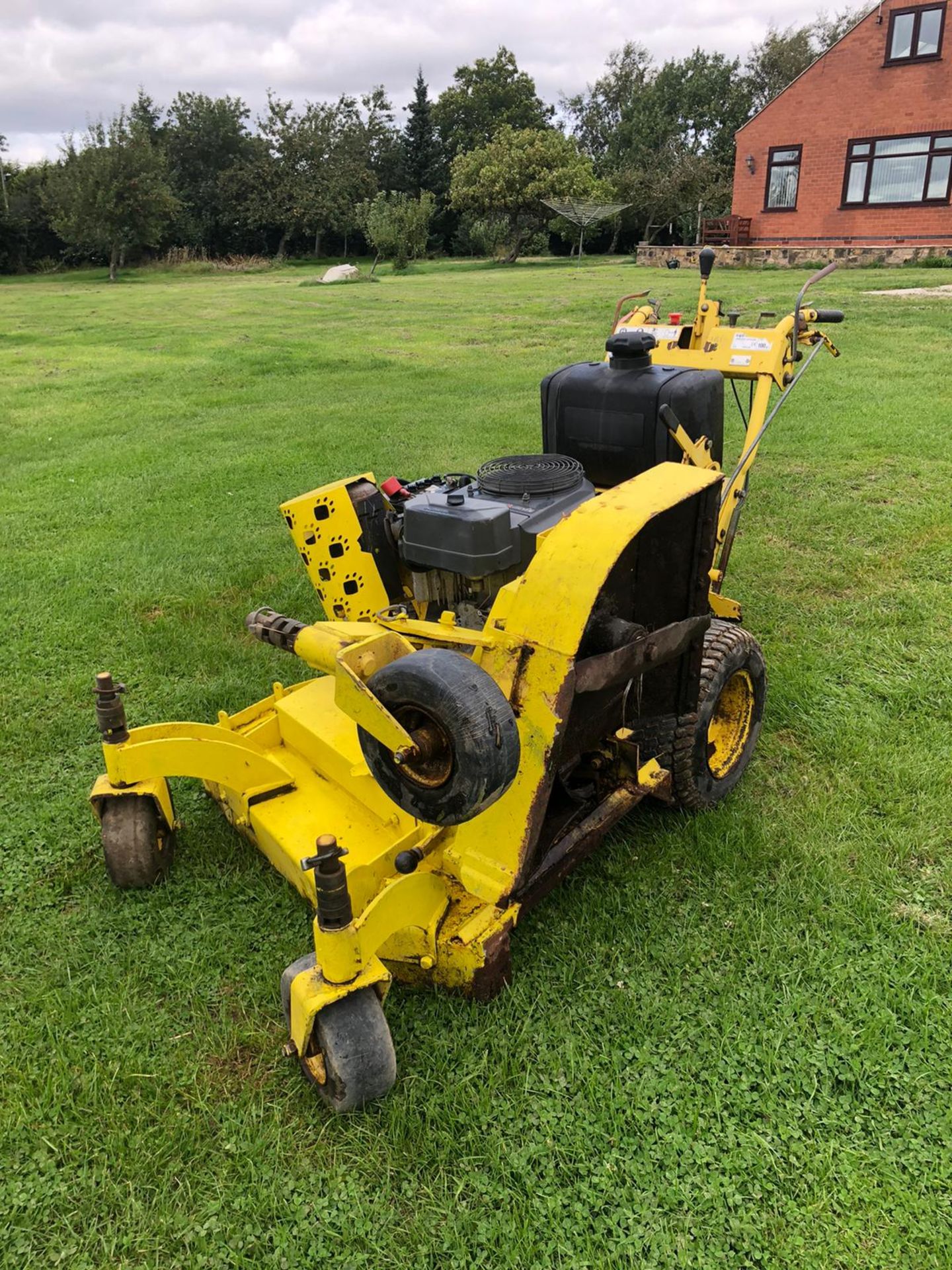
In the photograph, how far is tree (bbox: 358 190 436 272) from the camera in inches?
1184

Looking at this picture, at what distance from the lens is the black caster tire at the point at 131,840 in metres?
2.87

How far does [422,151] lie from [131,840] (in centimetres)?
5125

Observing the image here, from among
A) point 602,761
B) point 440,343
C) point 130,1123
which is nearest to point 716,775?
point 602,761

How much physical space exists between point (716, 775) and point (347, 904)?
1.73m

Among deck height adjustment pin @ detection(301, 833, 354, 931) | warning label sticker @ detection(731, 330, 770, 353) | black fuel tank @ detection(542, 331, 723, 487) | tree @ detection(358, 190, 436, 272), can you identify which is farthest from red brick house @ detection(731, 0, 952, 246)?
deck height adjustment pin @ detection(301, 833, 354, 931)

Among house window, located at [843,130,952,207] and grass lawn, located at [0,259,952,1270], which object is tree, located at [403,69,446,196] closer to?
house window, located at [843,130,952,207]

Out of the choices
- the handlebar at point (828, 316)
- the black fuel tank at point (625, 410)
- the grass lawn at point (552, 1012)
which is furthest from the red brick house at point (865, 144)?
the black fuel tank at point (625, 410)

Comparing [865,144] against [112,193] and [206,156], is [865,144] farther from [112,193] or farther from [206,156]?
[206,156]

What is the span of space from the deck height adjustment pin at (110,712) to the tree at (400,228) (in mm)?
30480

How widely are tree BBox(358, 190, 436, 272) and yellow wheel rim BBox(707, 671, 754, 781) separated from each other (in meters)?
30.1

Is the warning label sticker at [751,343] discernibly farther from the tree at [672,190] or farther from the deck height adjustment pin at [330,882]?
the tree at [672,190]

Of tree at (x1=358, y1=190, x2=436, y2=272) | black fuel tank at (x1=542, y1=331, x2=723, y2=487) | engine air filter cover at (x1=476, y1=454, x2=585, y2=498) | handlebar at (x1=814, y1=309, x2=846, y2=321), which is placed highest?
tree at (x1=358, y1=190, x2=436, y2=272)

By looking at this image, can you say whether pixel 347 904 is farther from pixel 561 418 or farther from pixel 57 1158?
pixel 561 418

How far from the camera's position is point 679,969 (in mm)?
2559
